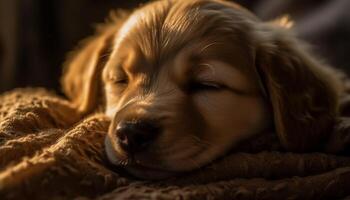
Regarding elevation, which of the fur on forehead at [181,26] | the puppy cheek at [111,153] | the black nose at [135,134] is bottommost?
the puppy cheek at [111,153]

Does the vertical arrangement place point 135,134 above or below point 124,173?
above

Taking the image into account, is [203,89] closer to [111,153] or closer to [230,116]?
[230,116]

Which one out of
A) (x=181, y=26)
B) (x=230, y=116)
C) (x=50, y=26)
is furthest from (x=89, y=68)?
(x=50, y=26)

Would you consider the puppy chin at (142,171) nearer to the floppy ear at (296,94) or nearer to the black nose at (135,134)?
the black nose at (135,134)

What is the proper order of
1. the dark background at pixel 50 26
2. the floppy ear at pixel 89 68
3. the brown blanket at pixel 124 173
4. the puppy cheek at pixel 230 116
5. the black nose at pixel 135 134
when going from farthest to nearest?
the dark background at pixel 50 26
the floppy ear at pixel 89 68
the puppy cheek at pixel 230 116
the black nose at pixel 135 134
the brown blanket at pixel 124 173

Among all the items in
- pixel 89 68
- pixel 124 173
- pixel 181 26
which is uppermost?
pixel 181 26

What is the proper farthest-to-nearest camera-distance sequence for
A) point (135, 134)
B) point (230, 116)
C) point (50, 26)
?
point (50, 26) < point (230, 116) < point (135, 134)

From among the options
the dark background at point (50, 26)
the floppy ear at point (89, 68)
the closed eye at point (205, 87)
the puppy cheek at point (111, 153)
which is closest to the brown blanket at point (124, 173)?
the puppy cheek at point (111, 153)

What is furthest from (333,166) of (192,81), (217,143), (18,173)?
(18,173)
